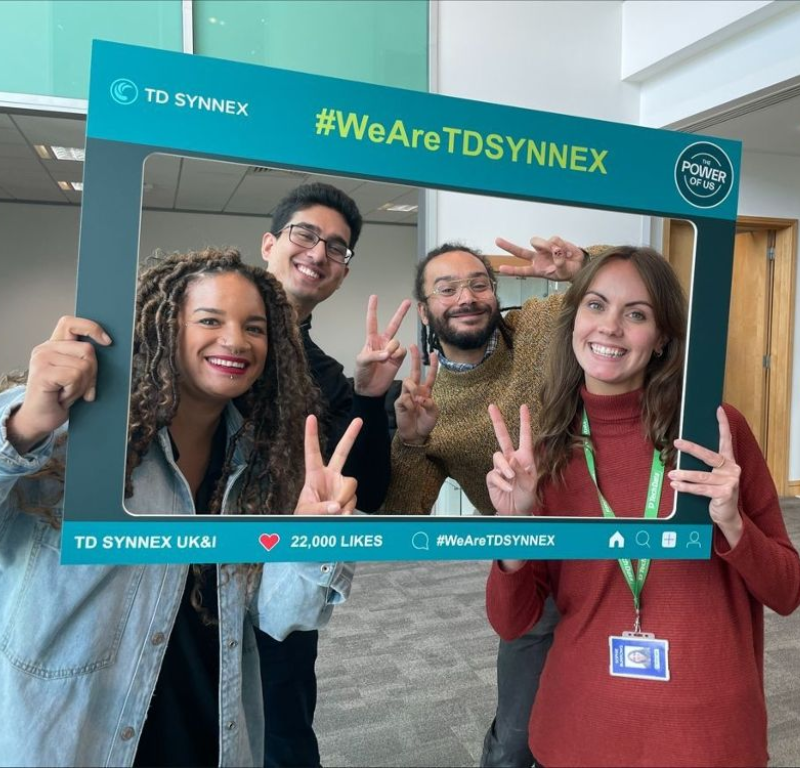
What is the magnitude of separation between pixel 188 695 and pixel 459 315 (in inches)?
28.3

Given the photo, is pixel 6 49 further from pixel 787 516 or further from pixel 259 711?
pixel 787 516

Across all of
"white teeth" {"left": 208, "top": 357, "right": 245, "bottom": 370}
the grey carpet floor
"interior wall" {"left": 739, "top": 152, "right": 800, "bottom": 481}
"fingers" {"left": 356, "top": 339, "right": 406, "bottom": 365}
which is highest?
"interior wall" {"left": 739, "top": 152, "right": 800, "bottom": 481}

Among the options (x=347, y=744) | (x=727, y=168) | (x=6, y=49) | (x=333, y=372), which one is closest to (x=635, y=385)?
(x=727, y=168)

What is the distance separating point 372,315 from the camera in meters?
0.94

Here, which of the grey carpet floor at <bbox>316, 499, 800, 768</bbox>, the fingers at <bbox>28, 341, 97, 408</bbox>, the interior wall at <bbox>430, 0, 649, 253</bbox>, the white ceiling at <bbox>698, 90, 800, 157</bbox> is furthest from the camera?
the white ceiling at <bbox>698, 90, 800, 157</bbox>

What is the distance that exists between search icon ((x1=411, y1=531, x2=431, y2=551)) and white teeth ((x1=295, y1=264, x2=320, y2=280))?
15.2 inches

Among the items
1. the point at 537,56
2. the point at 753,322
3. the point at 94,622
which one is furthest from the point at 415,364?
the point at 753,322

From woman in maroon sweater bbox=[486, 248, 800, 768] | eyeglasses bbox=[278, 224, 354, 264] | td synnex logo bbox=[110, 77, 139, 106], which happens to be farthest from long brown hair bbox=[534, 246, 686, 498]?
td synnex logo bbox=[110, 77, 139, 106]

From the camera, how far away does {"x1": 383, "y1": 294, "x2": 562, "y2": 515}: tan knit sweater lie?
40.0 inches

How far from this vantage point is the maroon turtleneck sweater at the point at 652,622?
97 centimetres

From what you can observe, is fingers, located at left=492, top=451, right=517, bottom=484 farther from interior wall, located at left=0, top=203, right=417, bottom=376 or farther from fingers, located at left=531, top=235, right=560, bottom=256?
fingers, located at left=531, top=235, right=560, bottom=256

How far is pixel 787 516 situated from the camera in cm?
487

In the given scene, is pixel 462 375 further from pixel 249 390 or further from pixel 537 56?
pixel 537 56

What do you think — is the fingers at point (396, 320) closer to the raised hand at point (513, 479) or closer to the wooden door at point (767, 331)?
the raised hand at point (513, 479)
